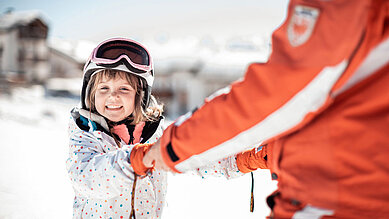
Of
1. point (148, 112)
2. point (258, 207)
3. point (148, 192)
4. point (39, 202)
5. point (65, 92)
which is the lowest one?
point (258, 207)

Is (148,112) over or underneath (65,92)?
underneath

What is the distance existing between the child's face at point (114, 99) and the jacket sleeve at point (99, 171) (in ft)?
1.11

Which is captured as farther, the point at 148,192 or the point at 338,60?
the point at 148,192

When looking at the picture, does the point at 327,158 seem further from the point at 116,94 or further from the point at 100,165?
the point at 116,94

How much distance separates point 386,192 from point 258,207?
2.69 m

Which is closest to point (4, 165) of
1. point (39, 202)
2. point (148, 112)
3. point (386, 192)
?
point (39, 202)

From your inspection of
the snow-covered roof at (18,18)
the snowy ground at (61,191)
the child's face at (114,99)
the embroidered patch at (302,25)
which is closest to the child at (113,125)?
the child's face at (114,99)

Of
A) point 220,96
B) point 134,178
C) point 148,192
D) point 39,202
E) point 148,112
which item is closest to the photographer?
point 220,96

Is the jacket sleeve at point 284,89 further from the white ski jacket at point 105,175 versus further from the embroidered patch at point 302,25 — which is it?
the white ski jacket at point 105,175

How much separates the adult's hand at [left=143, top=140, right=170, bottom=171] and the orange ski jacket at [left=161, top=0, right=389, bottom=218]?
0.23 meters

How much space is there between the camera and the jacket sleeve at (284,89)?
2.41ft

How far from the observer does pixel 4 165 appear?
4.81 meters

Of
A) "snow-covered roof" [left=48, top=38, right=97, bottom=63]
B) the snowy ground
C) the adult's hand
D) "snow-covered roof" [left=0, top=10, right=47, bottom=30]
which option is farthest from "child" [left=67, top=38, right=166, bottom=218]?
"snow-covered roof" [left=48, top=38, right=97, bottom=63]

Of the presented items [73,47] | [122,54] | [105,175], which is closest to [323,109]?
[105,175]
